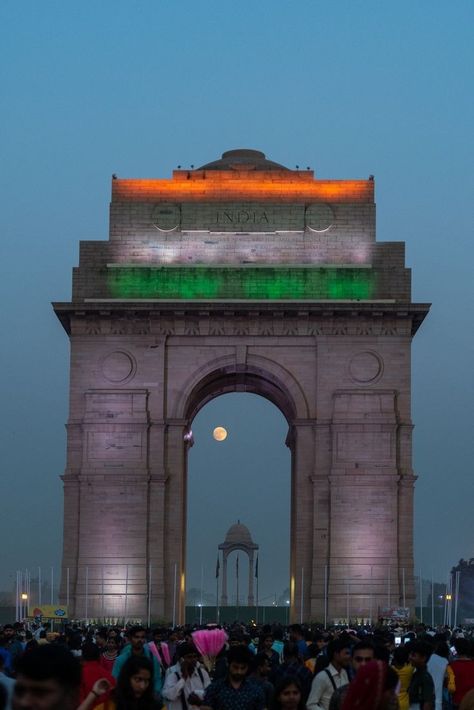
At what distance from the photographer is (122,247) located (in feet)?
181

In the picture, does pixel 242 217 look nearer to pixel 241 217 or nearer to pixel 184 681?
pixel 241 217

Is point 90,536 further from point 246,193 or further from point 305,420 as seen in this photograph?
point 246,193

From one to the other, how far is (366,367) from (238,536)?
51.7m

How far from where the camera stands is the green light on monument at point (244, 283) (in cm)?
5434

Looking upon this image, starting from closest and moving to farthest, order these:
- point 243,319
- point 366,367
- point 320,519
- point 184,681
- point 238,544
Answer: point 184,681 < point 320,519 < point 366,367 < point 243,319 < point 238,544

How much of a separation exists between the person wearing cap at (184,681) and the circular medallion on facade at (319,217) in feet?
131

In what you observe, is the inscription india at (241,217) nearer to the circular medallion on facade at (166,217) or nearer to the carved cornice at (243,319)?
the circular medallion on facade at (166,217)

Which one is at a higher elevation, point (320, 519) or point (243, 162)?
point (243, 162)

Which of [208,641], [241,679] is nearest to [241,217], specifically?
[208,641]

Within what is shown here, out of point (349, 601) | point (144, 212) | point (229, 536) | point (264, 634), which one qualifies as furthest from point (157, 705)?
point (229, 536)

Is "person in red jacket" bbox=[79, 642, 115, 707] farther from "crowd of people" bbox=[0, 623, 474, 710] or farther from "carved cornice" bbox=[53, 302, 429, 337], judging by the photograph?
"carved cornice" bbox=[53, 302, 429, 337]

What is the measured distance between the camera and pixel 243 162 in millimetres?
57719

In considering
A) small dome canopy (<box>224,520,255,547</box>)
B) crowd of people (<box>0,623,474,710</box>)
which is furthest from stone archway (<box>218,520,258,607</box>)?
crowd of people (<box>0,623,474,710</box>)

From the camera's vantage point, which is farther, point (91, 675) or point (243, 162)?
point (243, 162)
